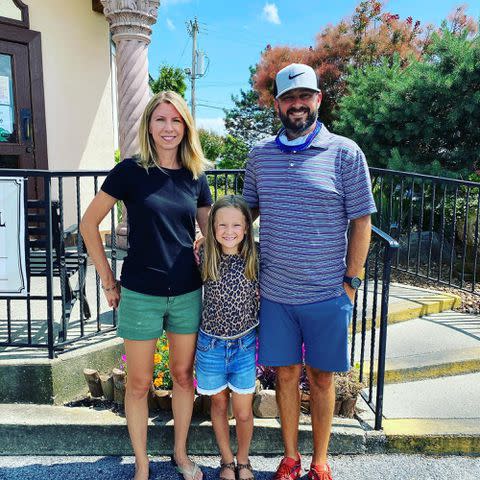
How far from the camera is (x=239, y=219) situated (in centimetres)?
226

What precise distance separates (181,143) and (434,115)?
5.41 meters

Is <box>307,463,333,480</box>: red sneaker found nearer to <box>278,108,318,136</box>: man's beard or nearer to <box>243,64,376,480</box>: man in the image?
<box>243,64,376,480</box>: man

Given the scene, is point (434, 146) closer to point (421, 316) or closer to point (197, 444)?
point (421, 316)

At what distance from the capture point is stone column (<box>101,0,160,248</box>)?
5188 mm

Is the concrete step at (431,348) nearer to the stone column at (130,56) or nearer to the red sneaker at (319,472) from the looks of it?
the red sneaker at (319,472)

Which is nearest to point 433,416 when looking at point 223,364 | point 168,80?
point 223,364

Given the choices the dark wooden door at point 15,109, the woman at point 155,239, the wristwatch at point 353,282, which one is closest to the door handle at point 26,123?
the dark wooden door at point 15,109

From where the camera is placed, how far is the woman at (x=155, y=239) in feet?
7.09

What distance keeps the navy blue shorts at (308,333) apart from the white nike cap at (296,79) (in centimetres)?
98

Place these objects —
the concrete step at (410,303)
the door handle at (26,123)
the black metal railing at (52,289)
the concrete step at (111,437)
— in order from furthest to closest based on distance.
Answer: the door handle at (26,123), the concrete step at (410,303), the black metal railing at (52,289), the concrete step at (111,437)

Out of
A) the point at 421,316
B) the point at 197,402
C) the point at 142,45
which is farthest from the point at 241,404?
the point at 142,45

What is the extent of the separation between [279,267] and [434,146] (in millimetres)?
5440

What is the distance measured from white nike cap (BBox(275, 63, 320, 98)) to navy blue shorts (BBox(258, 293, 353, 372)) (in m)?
0.98

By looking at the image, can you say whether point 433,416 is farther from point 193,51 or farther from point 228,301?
point 193,51
